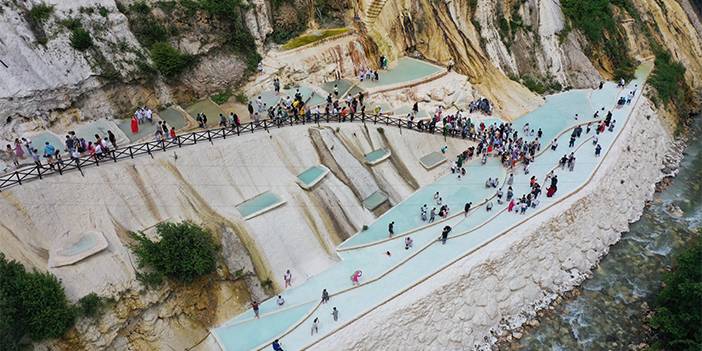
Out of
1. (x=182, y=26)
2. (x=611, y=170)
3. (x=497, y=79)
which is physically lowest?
(x=611, y=170)

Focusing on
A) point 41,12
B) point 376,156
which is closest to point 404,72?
point 376,156

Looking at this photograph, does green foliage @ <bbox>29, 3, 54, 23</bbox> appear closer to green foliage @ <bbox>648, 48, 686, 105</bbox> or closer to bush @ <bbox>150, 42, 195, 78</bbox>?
bush @ <bbox>150, 42, 195, 78</bbox>

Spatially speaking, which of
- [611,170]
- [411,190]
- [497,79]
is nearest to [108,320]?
[411,190]

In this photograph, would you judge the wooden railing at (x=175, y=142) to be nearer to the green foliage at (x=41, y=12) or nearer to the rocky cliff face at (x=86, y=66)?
the rocky cliff face at (x=86, y=66)

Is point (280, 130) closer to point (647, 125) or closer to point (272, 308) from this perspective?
point (272, 308)

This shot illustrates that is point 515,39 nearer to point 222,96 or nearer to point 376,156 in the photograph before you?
point 376,156
